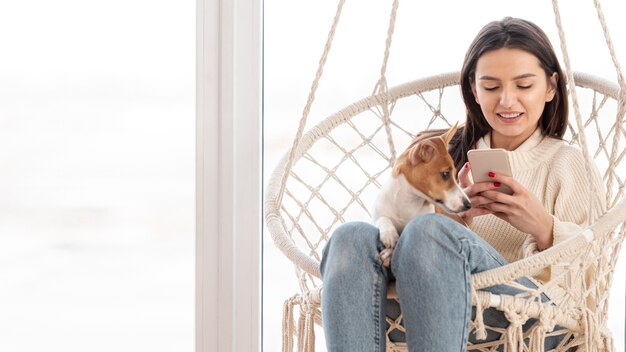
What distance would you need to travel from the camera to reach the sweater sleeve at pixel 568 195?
1.47 meters

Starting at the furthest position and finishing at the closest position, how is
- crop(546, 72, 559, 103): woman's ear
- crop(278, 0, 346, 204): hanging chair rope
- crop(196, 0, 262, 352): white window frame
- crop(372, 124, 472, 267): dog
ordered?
1. crop(196, 0, 262, 352): white window frame
2. crop(546, 72, 559, 103): woman's ear
3. crop(278, 0, 346, 204): hanging chair rope
4. crop(372, 124, 472, 267): dog

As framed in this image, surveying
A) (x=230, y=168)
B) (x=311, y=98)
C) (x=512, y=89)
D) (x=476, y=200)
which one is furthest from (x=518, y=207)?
(x=230, y=168)

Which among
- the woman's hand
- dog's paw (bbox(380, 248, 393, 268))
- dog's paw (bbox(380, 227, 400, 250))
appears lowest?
dog's paw (bbox(380, 248, 393, 268))

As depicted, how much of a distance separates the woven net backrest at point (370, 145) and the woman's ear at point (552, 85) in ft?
0.35

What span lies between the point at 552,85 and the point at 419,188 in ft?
1.41

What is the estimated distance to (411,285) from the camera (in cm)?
128

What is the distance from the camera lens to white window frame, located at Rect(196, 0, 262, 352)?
6.89 ft

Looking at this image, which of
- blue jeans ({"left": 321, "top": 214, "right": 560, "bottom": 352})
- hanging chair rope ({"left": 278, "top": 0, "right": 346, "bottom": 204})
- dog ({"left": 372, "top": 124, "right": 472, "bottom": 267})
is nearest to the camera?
blue jeans ({"left": 321, "top": 214, "right": 560, "bottom": 352})

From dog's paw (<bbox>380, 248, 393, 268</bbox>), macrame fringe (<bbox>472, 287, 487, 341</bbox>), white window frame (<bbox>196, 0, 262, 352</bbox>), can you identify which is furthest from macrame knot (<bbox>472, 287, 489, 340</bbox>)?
white window frame (<bbox>196, 0, 262, 352</bbox>)
